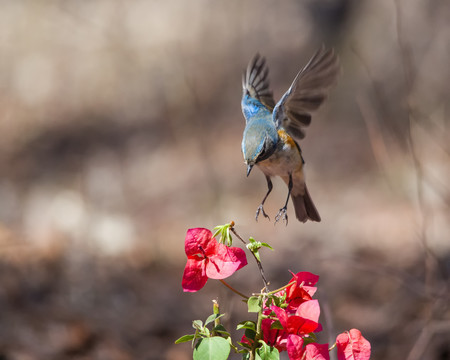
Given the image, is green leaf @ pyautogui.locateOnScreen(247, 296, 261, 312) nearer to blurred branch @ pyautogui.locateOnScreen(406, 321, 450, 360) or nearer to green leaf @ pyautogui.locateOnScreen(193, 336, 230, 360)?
green leaf @ pyautogui.locateOnScreen(193, 336, 230, 360)

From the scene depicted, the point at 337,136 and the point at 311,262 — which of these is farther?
the point at 337,136

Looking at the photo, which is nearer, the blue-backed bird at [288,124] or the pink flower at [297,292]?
the pink flower at [297,292]

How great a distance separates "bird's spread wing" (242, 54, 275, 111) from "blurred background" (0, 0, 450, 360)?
1537mm

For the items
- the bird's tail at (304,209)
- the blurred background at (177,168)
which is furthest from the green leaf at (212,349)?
the blurred background at (177,168)

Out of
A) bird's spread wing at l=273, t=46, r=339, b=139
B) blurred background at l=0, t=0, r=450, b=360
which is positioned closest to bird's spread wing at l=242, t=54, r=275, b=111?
bird's spread wing at l=273, t=46, r=339, b=139

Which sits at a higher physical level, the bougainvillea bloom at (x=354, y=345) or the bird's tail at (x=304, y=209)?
the bird's tail at (x=304, y=209)

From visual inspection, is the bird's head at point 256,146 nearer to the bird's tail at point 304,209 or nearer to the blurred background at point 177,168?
the bird's tail at point 304,209

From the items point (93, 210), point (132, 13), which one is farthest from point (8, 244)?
point (132, 13)

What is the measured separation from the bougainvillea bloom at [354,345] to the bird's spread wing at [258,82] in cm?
A: 132

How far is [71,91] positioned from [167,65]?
4.10 feet

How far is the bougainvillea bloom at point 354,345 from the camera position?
1.05 metres

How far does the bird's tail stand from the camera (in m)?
2.01

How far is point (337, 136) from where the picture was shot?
663 cm

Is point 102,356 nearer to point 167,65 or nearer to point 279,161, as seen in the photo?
point 279,161
